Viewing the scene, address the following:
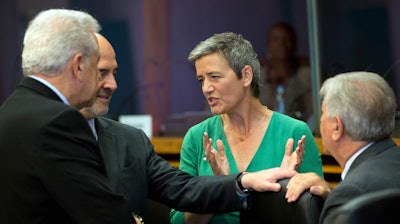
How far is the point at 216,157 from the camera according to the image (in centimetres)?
290

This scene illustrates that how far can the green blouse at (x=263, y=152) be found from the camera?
9.63ft

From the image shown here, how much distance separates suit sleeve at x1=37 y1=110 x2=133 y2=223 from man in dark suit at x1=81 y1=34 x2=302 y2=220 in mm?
498

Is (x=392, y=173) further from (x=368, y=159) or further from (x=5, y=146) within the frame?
(x=5, y=146)

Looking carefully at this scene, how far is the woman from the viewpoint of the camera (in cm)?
298

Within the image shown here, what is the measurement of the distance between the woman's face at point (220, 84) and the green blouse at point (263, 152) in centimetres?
12

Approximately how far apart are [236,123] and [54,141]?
3.76 ft

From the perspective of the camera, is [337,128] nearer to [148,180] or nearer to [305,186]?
[305,186]

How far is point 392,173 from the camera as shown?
2170 millimetres

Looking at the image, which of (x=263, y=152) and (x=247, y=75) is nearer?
(x=263, y=152)

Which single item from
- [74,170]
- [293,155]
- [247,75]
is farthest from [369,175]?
[247,75]

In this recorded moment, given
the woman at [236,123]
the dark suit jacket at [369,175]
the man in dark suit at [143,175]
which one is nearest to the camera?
the dark suit jacket at [369,175]

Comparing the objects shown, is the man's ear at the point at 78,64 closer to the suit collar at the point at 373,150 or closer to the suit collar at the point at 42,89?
the suit collar at the point at 42,89

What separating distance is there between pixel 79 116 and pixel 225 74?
1.03m

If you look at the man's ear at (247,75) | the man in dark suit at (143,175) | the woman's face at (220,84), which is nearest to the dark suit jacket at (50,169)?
the man in dark suit at (143,175)
